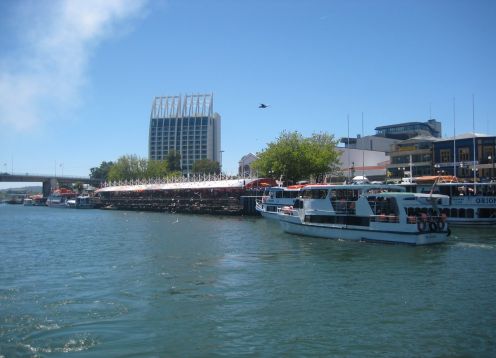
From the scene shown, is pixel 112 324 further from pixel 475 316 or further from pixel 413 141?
pixel 413 141

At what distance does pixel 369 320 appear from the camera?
1756 centimetres

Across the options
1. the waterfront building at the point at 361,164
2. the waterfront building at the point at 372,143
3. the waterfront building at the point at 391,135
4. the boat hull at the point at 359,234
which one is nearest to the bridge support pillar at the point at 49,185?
the waterfront building at the point at 391,135

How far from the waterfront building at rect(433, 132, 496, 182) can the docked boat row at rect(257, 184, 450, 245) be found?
121 feet

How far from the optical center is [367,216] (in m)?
39.8

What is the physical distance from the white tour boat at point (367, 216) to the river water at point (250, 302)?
230 centimetres

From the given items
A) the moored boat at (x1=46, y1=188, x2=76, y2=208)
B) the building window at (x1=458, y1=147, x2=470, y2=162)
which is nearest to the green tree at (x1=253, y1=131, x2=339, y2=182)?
the building window at (x1=458, y1=147, x2=470, y2=162)

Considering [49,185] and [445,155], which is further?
[49,185]

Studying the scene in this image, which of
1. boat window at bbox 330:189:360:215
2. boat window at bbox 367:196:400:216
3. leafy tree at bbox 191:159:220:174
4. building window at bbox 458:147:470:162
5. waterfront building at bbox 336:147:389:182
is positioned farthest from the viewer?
leafy tree at bbox 191:159:220:174

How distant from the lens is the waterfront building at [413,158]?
8734cm

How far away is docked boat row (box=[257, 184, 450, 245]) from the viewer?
1459 inches

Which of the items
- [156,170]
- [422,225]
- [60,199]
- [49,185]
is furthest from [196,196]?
[49,185]

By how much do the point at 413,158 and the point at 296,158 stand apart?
2388cm

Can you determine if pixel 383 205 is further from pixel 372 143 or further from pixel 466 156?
pixel 372 143

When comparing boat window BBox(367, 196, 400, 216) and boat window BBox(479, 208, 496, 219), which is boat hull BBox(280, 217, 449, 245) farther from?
boat window BBox(479, 208, 496, 219)
